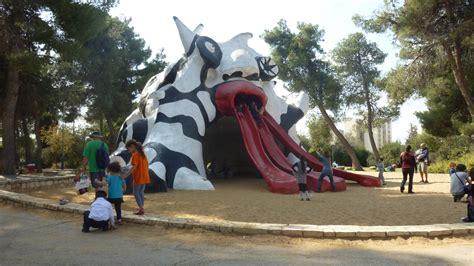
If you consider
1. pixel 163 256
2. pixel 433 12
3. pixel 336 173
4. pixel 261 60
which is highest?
pixel 433 12

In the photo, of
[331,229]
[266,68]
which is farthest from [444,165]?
[331,229]

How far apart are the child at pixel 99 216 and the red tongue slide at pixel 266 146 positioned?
594 centimetres

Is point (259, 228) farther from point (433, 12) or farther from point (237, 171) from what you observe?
point (433, 12)

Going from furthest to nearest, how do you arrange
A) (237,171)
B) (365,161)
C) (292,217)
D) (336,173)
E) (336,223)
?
(365,161)
(237,171)
(336,173)
(292,217)
(336,223)

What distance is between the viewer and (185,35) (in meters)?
14.9

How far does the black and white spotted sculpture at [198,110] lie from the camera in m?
12.2

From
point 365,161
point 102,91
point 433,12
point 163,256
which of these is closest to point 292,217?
point 163,256

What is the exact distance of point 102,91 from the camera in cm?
2780

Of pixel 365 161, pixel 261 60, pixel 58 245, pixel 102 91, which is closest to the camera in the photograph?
pixel 58 245

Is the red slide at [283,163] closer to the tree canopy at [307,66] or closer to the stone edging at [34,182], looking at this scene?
the stone edging at [34,182]

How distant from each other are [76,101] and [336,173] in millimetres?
19914

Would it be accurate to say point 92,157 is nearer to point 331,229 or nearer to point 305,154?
point 331,229

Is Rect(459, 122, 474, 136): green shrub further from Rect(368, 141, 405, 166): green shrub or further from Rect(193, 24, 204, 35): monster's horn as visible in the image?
Rect(368, 141, 405, 166): green shrub

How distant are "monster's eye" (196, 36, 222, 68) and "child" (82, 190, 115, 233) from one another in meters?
8.41
